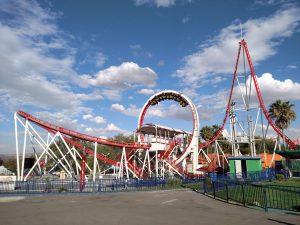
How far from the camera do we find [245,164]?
3203 centimetres

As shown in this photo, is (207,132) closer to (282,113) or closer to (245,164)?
(282,113)

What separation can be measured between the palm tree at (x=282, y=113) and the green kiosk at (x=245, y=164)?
62.7 feet

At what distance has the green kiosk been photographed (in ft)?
103

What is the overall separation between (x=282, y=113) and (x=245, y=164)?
2040cm

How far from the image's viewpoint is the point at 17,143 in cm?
2903

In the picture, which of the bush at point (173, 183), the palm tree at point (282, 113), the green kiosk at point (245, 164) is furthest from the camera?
the palm tree at point (282, 113)

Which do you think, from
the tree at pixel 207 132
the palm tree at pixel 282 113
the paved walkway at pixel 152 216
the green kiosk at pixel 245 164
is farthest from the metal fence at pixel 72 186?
the tree at pixel 207 132

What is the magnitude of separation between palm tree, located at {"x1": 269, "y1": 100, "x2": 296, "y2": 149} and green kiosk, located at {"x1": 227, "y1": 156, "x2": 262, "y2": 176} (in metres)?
19.1

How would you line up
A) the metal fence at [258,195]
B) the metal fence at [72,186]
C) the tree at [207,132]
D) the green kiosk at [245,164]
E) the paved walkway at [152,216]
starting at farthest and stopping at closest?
1. the tree at [207,132]
2. the green kiosk at [245,164]
3. the metal fence at [72,186]
4. the metal fence at [258,195]
5. the paved walkway at [152,216]

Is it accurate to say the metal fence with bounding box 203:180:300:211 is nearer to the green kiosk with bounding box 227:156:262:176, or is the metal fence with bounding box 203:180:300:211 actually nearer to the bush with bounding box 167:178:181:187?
the bush with bounding box 167:178:181:187

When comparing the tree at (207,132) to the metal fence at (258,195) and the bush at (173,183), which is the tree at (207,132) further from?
the metal fence at (258,195)

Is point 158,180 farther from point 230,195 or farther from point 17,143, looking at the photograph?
point 17,143

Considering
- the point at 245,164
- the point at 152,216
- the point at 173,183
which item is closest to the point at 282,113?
the point at 245,164

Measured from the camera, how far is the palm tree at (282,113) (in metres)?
47.9
